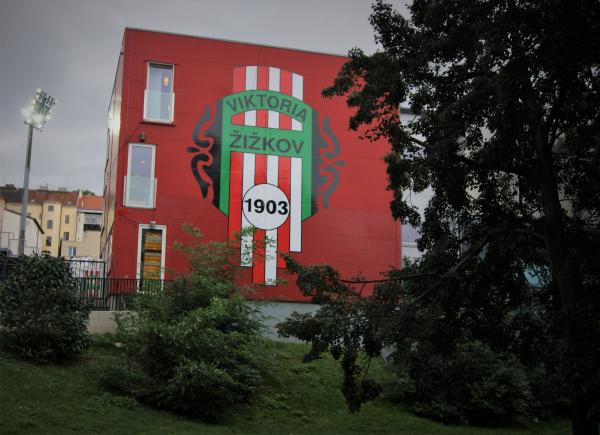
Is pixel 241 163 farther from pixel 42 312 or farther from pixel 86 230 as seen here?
pixel 86 230

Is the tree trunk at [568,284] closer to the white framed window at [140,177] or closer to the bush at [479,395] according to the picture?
the bush at [479,395]

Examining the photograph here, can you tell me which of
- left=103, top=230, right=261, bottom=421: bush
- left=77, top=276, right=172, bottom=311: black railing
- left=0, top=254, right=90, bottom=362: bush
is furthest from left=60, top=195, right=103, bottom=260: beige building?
left=103, top=230, right=261, bottom=421: bush

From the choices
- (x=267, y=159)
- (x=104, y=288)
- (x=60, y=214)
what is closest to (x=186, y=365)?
(x=104, y=288)

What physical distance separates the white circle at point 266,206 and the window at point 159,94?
438cm

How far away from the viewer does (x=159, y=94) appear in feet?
95.0

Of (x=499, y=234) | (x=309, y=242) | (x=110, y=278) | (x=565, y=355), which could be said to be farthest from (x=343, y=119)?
(x=565, y=355)

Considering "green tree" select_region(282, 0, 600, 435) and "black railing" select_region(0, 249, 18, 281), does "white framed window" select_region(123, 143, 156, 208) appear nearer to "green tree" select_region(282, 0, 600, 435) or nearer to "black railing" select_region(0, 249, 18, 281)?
"black railing" select_region(0, 249, 18, 281)

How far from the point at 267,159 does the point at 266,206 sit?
1.90 m

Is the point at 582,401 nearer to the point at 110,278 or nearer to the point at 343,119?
the point at 110,278

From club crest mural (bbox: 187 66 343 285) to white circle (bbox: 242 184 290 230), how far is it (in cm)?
3

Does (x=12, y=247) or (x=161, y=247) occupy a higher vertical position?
(x=12, y=247)

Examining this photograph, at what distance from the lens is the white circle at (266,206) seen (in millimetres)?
28891

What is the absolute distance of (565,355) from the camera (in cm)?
1341

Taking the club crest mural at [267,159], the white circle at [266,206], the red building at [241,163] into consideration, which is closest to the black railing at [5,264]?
the red building at [241,163]
